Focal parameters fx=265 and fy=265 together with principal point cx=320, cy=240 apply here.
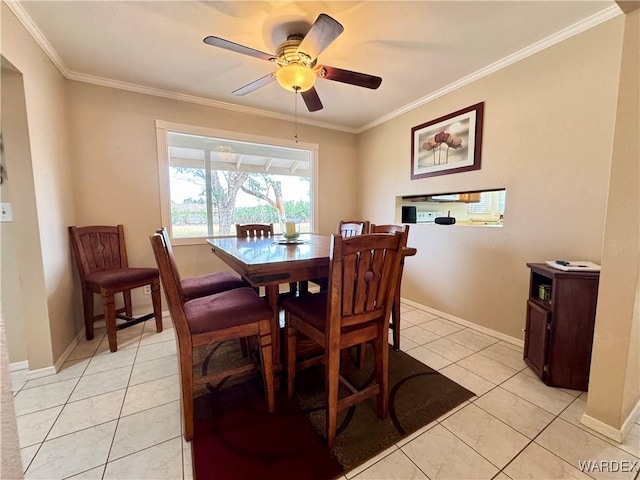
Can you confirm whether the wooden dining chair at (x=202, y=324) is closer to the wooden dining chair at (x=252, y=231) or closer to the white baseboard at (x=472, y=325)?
the wooden dining chair at (x=252, y=231)

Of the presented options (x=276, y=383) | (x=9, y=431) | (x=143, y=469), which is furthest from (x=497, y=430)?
(x=9, y=431)

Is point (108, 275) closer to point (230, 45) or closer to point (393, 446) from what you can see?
point (230, 45)

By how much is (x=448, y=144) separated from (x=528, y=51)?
2.78ft

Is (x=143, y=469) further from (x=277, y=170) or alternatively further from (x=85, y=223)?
(x=277, y=170)

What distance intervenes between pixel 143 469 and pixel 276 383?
74cm

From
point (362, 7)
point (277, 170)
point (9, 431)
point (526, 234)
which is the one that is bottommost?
point (9, 431)

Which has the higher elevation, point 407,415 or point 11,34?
point 11,34

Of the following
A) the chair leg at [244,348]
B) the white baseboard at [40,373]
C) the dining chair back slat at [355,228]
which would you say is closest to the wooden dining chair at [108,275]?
the white baseboard at [40,373]

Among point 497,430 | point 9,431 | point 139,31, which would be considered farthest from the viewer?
point 139,31

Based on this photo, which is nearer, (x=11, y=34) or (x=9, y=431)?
(x=9, y=431)

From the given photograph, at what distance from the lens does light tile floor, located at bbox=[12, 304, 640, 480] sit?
3.77 feet

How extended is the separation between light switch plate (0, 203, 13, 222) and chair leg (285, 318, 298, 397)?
1.88 meters

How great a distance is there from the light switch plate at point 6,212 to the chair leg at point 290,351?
74.1 inches

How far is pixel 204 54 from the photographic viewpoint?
2.08 m
